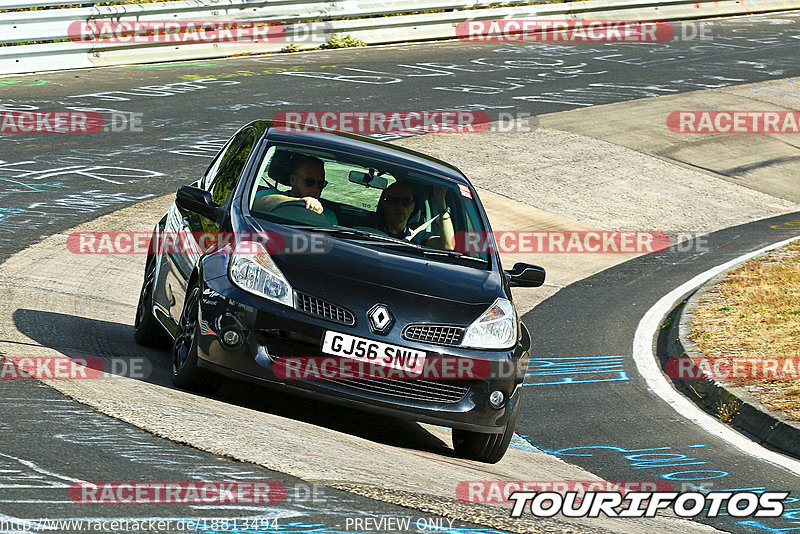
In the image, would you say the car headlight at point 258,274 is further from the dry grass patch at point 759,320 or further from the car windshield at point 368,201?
the dry grass patch at point 759,320

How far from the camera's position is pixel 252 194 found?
753cm

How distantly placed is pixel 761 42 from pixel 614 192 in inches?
552

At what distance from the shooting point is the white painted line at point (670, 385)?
27.0ft

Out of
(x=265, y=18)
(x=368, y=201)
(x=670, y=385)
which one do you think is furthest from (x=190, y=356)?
(x=265, y=18)

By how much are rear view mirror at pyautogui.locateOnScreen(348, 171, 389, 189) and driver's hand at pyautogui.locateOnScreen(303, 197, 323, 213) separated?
287 millimetres

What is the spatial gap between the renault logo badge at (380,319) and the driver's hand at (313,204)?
4.20 ft

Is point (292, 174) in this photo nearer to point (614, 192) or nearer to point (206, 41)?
point (614, 192)

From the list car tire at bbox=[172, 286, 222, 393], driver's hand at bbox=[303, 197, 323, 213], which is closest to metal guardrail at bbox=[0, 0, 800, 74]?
driver's hand at bbox=[303, 197, 323, 213]

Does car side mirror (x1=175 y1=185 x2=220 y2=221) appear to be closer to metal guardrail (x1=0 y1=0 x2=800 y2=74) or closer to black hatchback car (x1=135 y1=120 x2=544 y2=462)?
black hatchback car (x1=135 y1=120 x2=544 y2=462)

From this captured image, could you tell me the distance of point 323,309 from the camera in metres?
6.48

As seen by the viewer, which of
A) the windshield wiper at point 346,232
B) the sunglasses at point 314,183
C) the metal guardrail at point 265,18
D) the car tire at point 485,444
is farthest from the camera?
the metal guardrail at point 265,18

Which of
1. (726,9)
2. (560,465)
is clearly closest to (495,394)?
(560,465)

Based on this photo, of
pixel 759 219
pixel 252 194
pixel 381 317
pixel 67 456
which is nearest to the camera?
pixel 67 456

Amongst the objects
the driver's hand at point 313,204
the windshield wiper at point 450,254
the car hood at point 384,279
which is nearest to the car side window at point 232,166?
the driver's hand at point 313,204
